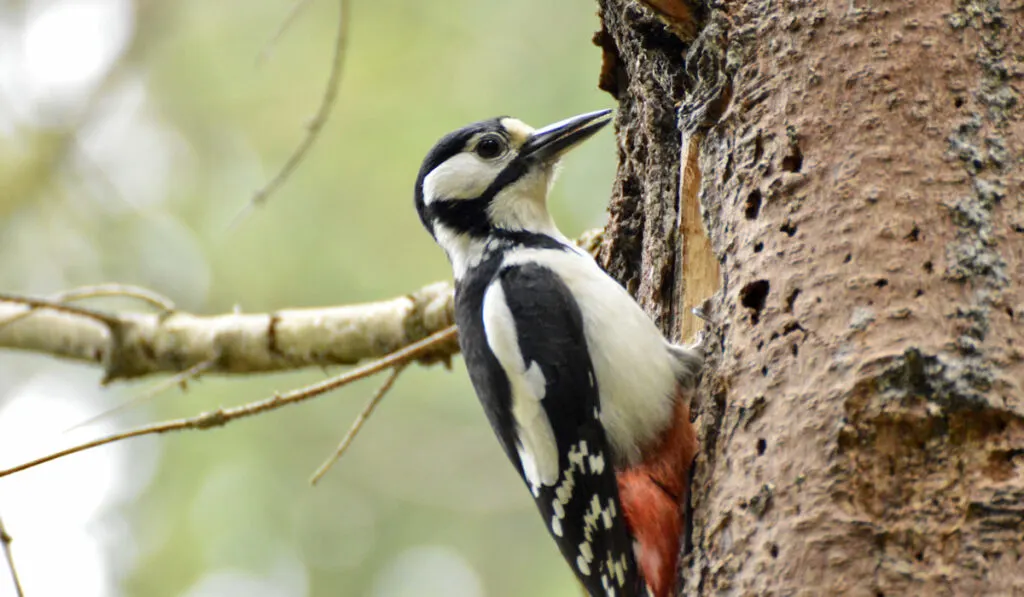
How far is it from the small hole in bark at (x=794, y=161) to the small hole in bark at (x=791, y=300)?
0.27 meters

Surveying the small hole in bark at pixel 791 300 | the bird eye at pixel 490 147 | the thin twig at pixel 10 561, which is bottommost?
the thin twig at pixel 10 561

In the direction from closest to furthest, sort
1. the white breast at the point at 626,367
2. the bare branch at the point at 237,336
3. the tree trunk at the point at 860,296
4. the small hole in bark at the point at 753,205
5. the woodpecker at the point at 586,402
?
the tree trunk at the point at 860,296 → the small hole in bark at the point at 753,205 → the woodpecker at the point at 586,402 → the white breast at the point at 626,367 → the bare branch at the point at 237,336

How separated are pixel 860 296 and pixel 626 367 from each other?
0.76 meters

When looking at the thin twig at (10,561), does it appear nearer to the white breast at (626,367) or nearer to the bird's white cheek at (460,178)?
the white breast at (626,367)

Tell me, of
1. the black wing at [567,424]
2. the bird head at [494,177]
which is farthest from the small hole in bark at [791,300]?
the bird head at [494,177]

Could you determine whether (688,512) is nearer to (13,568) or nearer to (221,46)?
(13,568)

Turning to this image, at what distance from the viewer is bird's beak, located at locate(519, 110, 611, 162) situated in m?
3.05

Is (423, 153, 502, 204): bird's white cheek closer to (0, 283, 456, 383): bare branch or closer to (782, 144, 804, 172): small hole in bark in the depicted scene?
(0, 283, 456, 383): bare branch

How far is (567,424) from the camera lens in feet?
8.29

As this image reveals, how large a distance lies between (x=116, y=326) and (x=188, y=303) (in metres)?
2.14

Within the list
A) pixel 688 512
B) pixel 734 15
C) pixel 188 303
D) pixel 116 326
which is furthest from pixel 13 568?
pixel 188 303

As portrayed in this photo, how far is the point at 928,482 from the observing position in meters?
1.72

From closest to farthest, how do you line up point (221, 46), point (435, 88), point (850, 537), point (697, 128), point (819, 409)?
point (850, 537) < point (819, 409) < point (697, 128) < point (435, 88) < point (221, 46)

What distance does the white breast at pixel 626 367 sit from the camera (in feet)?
8.13
